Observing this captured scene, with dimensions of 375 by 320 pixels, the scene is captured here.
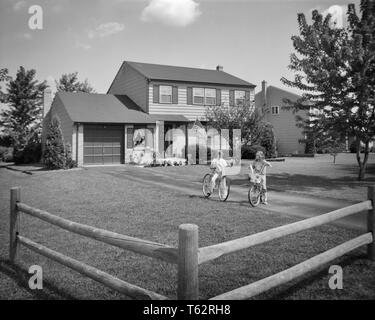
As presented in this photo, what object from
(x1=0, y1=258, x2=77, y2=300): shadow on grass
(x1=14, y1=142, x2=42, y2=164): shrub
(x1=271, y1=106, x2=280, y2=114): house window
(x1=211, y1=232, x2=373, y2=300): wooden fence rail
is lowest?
(x1=0, y1=258, x2=77, y2=300): shadow on grass

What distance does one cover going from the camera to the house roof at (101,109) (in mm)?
24266

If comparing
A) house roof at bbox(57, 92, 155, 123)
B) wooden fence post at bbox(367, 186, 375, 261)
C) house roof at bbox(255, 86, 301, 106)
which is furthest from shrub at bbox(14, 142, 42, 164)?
wooden fence post at bbox(367, 186, 375, 261)

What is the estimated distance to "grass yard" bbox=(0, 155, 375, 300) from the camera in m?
4.75

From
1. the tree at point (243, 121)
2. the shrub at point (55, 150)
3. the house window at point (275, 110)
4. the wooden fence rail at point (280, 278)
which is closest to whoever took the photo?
the wooden fence rail at point (280, 278)

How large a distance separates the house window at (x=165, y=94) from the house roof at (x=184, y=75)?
75 centimetres

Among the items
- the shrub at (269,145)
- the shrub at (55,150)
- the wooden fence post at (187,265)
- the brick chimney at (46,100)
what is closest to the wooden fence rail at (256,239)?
the wooden fence post at (187,265)

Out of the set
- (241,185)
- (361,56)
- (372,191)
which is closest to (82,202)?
(241,185)

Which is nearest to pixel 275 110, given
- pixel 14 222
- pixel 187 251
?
pixel 14 222

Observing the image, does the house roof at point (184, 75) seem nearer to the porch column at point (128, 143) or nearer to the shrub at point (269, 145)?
the porch column at point (128, 143)

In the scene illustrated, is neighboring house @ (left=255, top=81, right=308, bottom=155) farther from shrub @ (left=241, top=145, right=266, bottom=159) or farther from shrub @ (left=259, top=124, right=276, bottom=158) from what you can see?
shrub @ (left=241, top=145, right=266, bottom=159)

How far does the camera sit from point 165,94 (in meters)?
27.9

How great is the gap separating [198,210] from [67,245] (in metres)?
4.08

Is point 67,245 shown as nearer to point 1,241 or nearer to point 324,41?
point 1,241

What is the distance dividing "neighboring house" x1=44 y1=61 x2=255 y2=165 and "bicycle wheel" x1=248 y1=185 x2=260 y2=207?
53.0 feet
